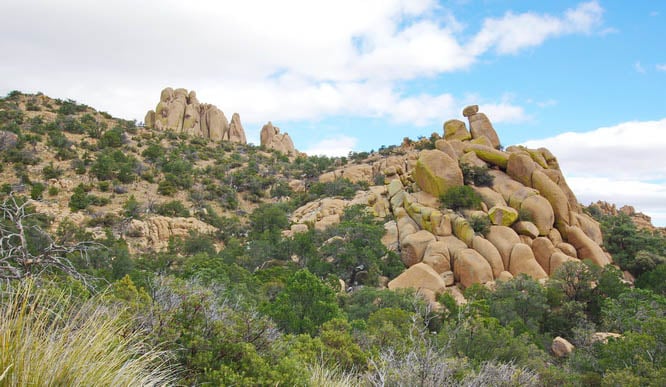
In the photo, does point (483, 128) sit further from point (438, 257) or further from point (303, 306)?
point (303, 306)

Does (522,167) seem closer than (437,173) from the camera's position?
No

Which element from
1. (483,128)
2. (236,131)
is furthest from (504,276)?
(236,131)

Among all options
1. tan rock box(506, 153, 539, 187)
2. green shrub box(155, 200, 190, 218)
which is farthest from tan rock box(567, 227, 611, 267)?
green shrub box(155, 200, 190, 218)

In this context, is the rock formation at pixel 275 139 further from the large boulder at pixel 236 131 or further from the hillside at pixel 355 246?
the hillside at pixel 355 246

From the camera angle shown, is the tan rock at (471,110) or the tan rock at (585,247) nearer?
the tan rock at (585,247)

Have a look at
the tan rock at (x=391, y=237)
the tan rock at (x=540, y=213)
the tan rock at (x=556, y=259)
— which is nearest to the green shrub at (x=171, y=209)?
the tan rock at (x=391, y=237)

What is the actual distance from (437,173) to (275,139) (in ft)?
165

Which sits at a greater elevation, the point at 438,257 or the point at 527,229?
the point at 527,229

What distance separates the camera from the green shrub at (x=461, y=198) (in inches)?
1265

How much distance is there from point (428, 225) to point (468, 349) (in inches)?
730

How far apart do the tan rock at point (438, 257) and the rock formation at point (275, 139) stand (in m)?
51.6

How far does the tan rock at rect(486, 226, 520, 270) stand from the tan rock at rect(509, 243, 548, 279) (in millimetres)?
335

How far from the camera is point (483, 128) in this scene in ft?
140

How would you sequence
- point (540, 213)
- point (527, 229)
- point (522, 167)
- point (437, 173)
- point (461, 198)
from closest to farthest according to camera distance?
point (527, 229), point (540, 213), point (461, 198), point (437, 173), point (522, 167)
